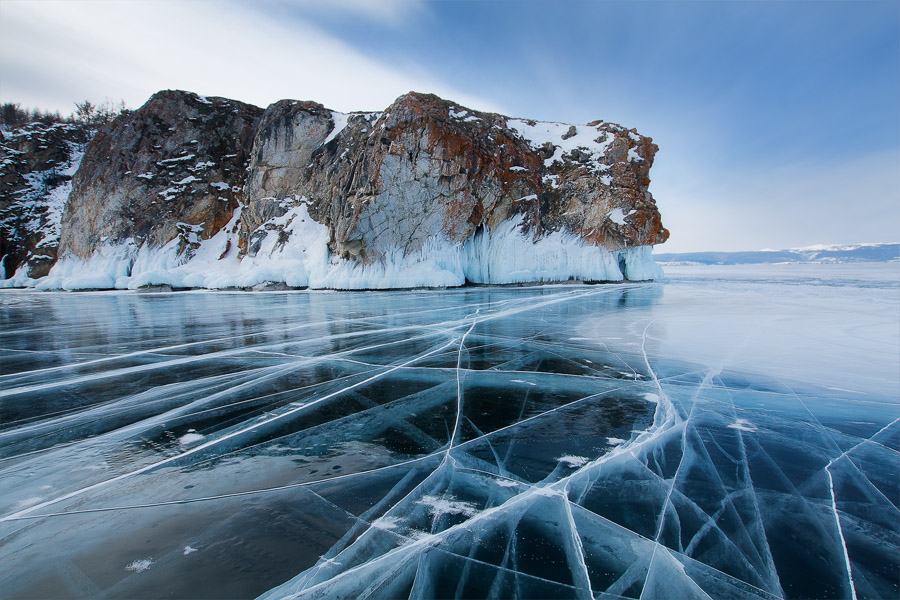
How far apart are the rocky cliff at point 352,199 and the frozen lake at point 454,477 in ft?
62.2

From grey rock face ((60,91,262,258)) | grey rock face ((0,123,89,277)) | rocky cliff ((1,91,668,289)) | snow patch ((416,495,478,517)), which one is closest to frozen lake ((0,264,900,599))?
snow patch ((416,495,478,517))

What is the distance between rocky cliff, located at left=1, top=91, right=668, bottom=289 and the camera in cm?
2353

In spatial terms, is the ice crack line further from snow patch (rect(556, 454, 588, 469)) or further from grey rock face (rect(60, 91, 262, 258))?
grey rock face (rect(60, 91, 262, 258))

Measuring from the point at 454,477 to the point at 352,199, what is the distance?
77.2 ft

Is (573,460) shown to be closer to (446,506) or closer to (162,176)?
(446,506)

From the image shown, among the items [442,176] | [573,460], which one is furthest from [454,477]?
[442,176]

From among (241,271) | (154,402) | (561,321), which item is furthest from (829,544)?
(241,271)

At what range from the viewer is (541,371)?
204 inches

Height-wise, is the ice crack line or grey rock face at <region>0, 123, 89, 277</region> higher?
grey rock face at <region>0, 123, 89, 277</region>

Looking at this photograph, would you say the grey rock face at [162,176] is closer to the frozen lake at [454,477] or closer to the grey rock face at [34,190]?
the grey rock face at [34,190]

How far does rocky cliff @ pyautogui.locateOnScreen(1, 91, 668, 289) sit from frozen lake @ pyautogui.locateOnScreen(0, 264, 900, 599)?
18950 millimetres

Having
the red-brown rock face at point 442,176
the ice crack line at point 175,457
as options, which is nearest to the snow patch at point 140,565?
the ice crack line at point 175,457

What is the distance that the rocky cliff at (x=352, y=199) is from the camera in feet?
77.2

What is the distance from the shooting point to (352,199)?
23.9m
